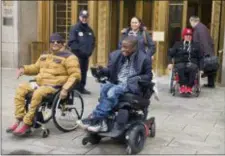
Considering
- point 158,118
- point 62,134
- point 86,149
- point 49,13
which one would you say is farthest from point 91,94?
point 49,13

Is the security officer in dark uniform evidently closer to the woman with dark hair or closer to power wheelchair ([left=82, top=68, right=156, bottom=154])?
the woman with dark hair

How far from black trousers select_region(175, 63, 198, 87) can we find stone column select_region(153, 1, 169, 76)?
104 inches

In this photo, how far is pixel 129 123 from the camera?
5324 millimetres

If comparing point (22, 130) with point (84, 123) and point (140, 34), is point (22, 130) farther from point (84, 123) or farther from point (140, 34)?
point (140, 34)

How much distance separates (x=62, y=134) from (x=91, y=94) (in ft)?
10.0

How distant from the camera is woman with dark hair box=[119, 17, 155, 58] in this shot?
24.1 feet

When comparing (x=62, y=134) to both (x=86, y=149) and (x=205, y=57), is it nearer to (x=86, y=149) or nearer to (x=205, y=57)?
(x=86, y=149)

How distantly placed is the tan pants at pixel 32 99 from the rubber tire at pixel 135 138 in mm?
1285

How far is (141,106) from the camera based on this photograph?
17.8 feet

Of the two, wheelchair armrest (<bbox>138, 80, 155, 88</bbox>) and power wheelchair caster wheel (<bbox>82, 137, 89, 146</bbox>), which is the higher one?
wheelchair armrest (<bbox>138, 80, 155, 88</bbox>)

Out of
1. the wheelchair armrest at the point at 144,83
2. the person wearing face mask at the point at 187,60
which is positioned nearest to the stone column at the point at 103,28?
the person wearing face mask at the point at 187,60

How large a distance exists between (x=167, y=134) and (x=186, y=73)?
9.58 ft

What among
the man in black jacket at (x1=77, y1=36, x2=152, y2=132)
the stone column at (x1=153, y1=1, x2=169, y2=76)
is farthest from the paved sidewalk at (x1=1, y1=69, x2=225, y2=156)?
the stone column at (x1=153, y1=1, x2=169, y2=76)

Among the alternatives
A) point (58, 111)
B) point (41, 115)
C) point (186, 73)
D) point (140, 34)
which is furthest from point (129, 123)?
point (186, 73)
